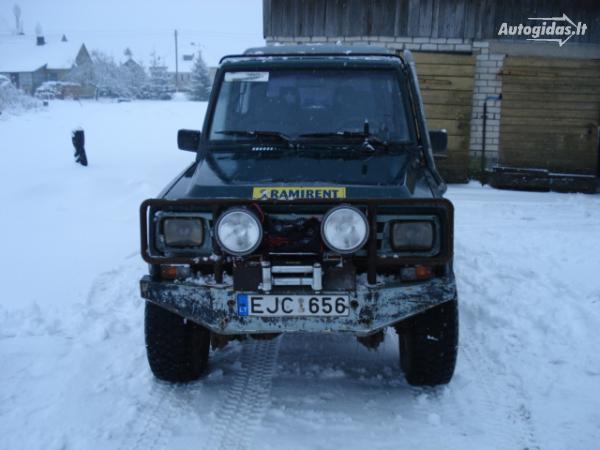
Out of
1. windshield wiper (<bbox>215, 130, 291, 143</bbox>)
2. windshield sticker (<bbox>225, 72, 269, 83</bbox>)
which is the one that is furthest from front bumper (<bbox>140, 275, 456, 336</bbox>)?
windshield sticker (<bbox>225, 72, 269, 83</bbox>)

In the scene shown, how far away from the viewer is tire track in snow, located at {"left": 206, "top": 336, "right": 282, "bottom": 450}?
124 inches

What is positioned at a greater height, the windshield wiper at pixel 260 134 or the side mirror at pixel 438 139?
the windshield wiper at pixel 260 134

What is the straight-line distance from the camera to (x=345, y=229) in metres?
3.10

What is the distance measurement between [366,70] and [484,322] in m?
2.09

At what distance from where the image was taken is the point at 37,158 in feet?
40.4

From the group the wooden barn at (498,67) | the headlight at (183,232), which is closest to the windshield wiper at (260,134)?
the headlight at (183,232)

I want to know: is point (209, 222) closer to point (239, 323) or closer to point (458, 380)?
point (239, 323)

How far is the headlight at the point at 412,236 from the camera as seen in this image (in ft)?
A: 10.6

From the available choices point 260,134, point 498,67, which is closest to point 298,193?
point 260,134

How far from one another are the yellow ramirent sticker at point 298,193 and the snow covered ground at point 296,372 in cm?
117

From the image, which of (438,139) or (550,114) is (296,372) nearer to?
(438,139)

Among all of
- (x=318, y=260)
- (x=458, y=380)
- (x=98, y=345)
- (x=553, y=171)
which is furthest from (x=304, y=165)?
(x=553, y=171)

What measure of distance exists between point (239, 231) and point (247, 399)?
106 cm

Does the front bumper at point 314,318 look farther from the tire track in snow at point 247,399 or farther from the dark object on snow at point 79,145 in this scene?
the dark object on snow at point 79,145
